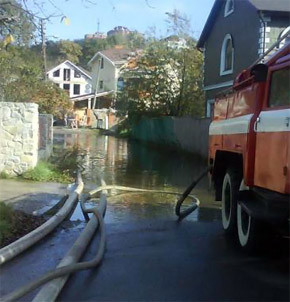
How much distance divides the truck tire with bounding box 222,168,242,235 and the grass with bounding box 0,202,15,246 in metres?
3.27

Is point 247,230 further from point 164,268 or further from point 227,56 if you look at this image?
point 227,56

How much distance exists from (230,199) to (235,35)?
1846 cm

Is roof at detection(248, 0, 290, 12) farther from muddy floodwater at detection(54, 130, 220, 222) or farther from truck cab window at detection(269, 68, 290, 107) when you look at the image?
truck cab window at detection(269, 68, 290, 107)

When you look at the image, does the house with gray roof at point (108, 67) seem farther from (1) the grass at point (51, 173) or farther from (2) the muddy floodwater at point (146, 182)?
(1) the grass at point (51, 173)

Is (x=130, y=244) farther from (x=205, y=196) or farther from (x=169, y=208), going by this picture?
(x=205, y=196)

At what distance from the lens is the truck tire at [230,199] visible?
7.86 m

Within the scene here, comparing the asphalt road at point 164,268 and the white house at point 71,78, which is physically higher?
the white house at point 71,78

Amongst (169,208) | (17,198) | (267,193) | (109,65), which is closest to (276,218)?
(267,193)


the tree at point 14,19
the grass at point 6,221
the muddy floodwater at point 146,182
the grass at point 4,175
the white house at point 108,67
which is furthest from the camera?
the white house at point 108,67

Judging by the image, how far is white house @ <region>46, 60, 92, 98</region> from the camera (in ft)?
280

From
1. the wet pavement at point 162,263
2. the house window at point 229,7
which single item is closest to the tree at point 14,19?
the wet pavement at point 162,263

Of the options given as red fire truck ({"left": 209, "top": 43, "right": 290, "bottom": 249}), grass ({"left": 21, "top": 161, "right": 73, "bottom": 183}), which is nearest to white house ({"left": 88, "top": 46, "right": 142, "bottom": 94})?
grass ({"left": 21, "top": 161, "right": 73, "bottom": 183})

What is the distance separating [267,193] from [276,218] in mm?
403

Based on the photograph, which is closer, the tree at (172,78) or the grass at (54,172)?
the grass at (54,172)
